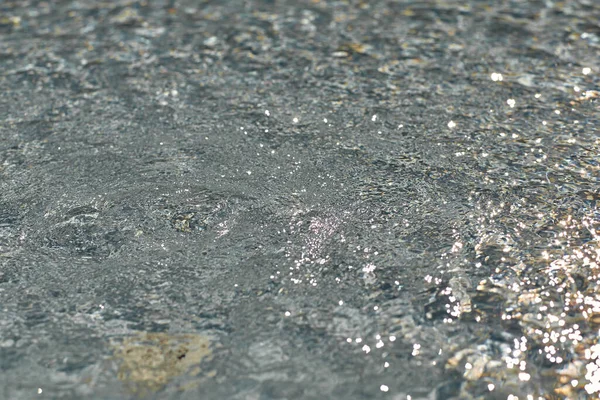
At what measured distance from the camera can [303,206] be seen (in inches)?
111

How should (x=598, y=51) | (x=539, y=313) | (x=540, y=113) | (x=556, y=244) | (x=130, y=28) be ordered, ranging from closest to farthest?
(x=539, y=313) → (x=556, y=244) → (x=540, y=113) → (x=598, y=51) → (x=130, y=28)

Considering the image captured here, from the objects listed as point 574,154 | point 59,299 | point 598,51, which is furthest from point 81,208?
point 598,51

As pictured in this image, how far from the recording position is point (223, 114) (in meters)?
3.44

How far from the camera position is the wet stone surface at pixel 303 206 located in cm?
221

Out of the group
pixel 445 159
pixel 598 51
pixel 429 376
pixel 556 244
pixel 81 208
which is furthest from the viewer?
pixel 598 51

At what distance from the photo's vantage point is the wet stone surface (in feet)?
7.25

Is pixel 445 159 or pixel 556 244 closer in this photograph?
pixel 556 244

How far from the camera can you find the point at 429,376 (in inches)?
84.4

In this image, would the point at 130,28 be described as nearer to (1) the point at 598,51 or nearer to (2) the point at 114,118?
(2) the point at 114,118

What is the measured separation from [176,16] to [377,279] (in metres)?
2.63

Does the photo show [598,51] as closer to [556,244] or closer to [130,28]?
[556,244]

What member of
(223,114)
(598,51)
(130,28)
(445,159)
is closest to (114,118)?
(223,114)

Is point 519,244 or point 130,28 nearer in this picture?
point 519,244

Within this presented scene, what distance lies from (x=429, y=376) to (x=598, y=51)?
2506 millimetres
